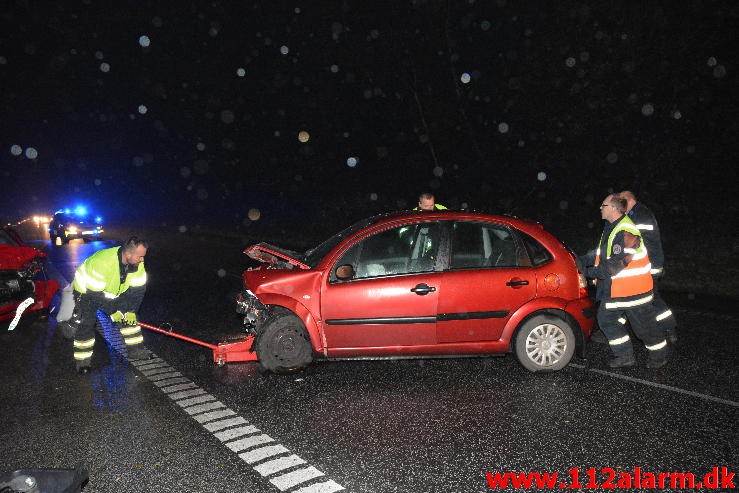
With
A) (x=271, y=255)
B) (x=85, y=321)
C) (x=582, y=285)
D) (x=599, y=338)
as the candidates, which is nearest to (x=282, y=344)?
(x=271, y=255)

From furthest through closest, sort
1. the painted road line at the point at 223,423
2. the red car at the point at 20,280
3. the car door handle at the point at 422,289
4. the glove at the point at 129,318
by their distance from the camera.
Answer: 1. the red car at the point at 20,280
2. the glove at the point at 129,318
3. the car door handle at the point at 422,289
4. the painted road line at the point at 223,423

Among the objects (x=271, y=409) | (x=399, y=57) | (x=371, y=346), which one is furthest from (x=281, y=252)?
(x=399, y=57)

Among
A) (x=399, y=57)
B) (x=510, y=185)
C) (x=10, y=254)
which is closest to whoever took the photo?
(x=10, y=254)

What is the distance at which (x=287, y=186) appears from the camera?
37.5m

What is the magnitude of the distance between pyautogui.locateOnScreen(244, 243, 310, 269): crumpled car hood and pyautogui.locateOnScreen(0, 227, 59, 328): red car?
2.99 metres

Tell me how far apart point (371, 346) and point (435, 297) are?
77 cm

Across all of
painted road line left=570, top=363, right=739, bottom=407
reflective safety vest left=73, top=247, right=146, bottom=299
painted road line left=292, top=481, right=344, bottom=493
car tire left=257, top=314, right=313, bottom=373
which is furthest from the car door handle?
reflective safety vest left=73, top=247, right=146, bottom=299

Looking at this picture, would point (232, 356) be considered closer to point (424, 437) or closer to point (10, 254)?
point (424, 437)

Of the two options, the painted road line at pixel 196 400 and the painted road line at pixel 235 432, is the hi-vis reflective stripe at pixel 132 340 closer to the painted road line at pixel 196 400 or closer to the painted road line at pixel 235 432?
the painted road line at pixel 196 400

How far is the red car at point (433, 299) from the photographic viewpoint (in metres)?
5.71

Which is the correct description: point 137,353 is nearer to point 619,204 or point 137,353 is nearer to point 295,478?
point 295,478

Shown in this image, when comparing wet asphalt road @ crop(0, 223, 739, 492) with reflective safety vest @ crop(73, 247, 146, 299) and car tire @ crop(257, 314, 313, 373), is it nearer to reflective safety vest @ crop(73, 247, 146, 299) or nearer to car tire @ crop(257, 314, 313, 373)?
car tire @ crop(257, 314, 313, 373)

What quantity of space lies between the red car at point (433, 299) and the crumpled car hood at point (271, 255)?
0.38 ft

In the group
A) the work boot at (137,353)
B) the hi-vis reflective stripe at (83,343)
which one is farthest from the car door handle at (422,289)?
the hi-vis reflective stripe at (83,343)
